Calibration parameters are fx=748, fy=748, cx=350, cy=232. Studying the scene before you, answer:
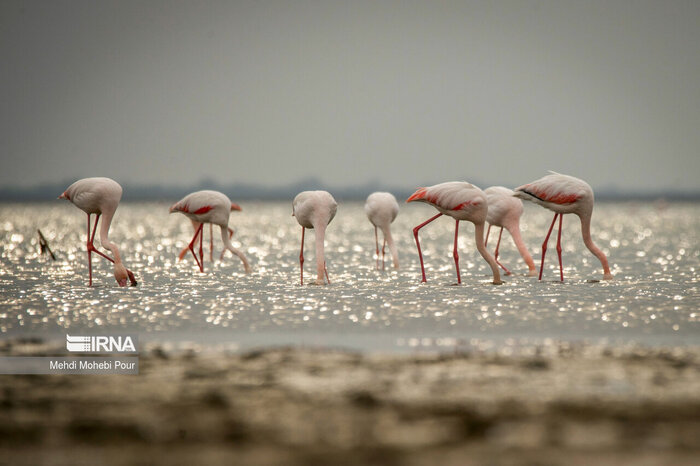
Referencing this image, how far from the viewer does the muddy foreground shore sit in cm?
332

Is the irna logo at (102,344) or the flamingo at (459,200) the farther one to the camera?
the flamingo at (459,200)

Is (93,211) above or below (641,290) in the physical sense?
above

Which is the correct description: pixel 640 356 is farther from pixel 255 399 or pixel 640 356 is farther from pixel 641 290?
pixel 641 290

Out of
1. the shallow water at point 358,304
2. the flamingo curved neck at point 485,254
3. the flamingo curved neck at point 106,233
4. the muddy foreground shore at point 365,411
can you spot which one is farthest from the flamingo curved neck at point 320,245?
the muddy foreground shore at point 365,411

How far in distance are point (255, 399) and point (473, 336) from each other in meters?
2.42

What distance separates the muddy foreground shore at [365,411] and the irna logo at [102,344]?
0.50 m

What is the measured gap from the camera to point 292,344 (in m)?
5.70

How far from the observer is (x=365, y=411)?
12.8ft

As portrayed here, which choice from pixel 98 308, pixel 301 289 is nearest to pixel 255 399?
pixel 98 308

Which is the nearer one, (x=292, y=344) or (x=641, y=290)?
(x=292, y=344)

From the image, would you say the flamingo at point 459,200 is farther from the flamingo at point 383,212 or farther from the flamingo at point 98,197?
the flamingo at point 98,197

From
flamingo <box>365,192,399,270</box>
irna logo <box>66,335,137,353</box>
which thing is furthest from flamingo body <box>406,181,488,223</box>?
irna logo <box>66,335,137,353</box>

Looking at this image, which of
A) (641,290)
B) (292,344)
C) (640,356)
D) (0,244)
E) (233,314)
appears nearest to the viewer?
(640,356)

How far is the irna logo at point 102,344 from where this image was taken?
18.0ft
